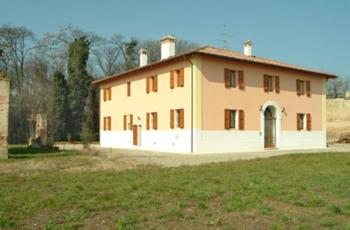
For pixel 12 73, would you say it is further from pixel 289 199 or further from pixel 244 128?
pixel 289 199

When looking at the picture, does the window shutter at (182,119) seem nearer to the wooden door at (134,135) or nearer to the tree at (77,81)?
the wooden door at (134,135)

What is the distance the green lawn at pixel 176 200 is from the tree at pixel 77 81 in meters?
Answer: 32.6

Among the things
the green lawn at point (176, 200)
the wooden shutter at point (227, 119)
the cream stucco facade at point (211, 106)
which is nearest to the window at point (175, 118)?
the cream stucco facade at point (211, 106)

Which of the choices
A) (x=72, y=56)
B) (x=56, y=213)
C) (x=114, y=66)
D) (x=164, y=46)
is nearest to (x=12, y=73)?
(x=72, y=56)

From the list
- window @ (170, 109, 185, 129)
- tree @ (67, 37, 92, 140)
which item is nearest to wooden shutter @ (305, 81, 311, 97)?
window @ (170, 109, 185, 129)

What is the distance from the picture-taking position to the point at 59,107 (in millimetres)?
43094

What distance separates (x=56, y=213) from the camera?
6.61 metres

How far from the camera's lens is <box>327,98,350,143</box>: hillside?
37.2m

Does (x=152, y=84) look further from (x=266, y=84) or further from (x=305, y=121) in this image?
(x=305, y=121)

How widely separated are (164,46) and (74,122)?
67.1 feet

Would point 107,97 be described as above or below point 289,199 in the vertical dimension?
above

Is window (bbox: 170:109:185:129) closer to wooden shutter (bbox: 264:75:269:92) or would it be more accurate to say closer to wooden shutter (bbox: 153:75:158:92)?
wooden shutter (bbox: 153:75:158:92)

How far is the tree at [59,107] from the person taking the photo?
42.8 m

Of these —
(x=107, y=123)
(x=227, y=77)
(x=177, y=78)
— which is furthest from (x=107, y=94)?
(x=227, y=77)
